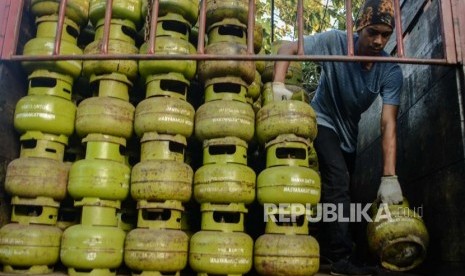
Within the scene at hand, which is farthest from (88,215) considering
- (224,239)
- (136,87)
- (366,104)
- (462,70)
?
(462,70)

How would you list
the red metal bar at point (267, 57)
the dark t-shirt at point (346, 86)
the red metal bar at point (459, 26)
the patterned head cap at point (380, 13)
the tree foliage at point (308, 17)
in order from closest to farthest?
the red metal bar at point (267, 57) < the red metal bar at point (459, 26) < the patterned head cap at point (380, 13) < the dark t-shirt at point (346, 86) < the tree foliage at point (308, 17)

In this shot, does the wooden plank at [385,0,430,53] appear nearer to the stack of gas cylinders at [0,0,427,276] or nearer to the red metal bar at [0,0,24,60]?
the stack of gas cylinders at [0,0,427,276]

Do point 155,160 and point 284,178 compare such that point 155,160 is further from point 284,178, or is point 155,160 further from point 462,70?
point 462,70

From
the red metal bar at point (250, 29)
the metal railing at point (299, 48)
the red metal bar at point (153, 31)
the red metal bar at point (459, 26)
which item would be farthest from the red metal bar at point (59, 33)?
the red metal bar at point (459, 26)

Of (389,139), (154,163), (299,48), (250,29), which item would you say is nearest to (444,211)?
(389,139)

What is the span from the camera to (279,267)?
9.11 ft

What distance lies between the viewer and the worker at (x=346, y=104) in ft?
10.7

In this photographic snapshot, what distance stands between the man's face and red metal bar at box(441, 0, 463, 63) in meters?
0.49

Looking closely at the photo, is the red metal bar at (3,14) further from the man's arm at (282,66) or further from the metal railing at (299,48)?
the man's arm at (282,66)

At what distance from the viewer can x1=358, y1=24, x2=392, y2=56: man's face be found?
132 inches

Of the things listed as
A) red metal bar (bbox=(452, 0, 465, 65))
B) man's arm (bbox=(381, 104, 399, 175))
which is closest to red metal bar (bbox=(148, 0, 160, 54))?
man's arm (bbox=(381, 104, 399, 175))

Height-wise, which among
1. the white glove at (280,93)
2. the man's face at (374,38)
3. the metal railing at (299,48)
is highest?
the man's face at (374,38)

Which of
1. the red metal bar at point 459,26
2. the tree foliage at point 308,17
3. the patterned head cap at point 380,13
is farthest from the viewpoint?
the tree foliage at point 308,17

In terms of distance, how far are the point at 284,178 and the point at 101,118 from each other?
4.84 feet
